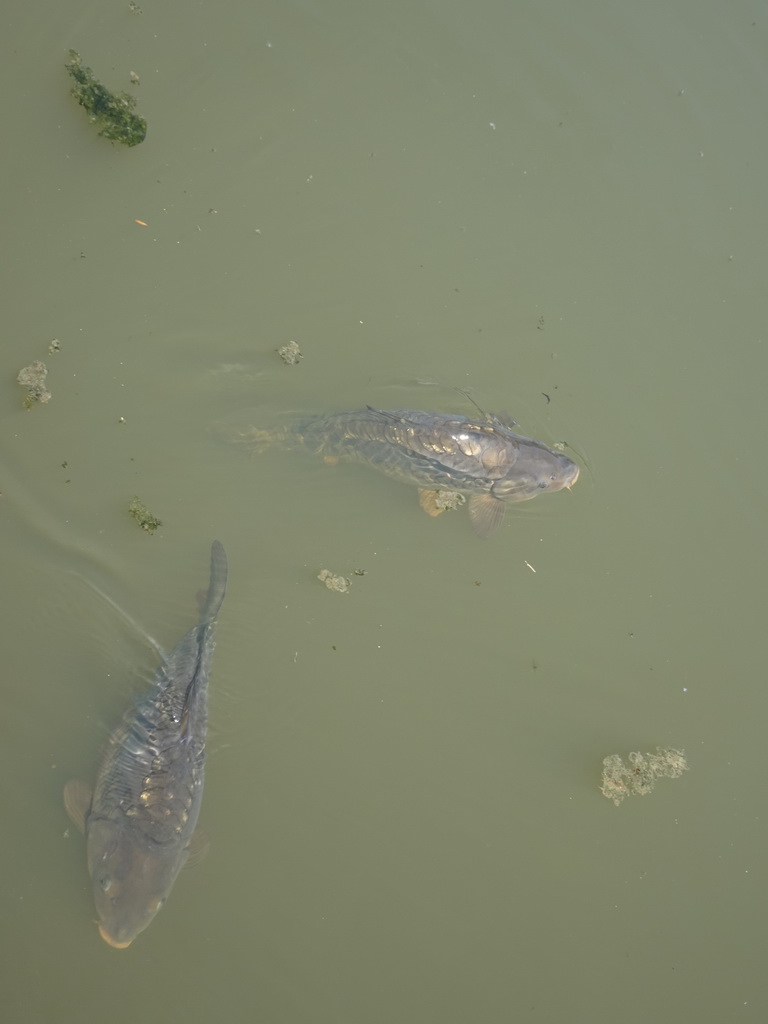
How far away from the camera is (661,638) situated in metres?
5.75

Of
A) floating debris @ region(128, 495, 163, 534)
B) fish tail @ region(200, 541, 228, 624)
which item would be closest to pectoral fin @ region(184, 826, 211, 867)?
fish tail @ region(200, 541, 228, 624)

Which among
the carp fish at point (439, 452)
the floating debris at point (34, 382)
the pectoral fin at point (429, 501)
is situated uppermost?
the carp fish at point (439, 452)

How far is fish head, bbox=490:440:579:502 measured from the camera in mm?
5402

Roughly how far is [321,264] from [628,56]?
131 inches

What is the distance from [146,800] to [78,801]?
20.9 inches

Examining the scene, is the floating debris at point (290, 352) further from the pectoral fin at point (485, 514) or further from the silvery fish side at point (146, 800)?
the silvery fish side at point (146, 800)

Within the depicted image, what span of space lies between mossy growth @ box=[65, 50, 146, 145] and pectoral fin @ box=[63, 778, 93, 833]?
438 centimetres

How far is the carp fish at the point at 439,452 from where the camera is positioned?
525 centimetres

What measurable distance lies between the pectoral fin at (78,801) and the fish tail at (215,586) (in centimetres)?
121

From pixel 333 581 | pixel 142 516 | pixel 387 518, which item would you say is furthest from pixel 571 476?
pixel 142 516

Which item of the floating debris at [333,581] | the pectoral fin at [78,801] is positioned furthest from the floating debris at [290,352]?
the pectoral fin at [78,801]

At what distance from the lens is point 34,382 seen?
206 inches

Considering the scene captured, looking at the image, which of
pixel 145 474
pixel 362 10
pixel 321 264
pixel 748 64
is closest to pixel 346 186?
pixel 321 264

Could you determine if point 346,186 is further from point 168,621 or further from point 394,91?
point 168,621
